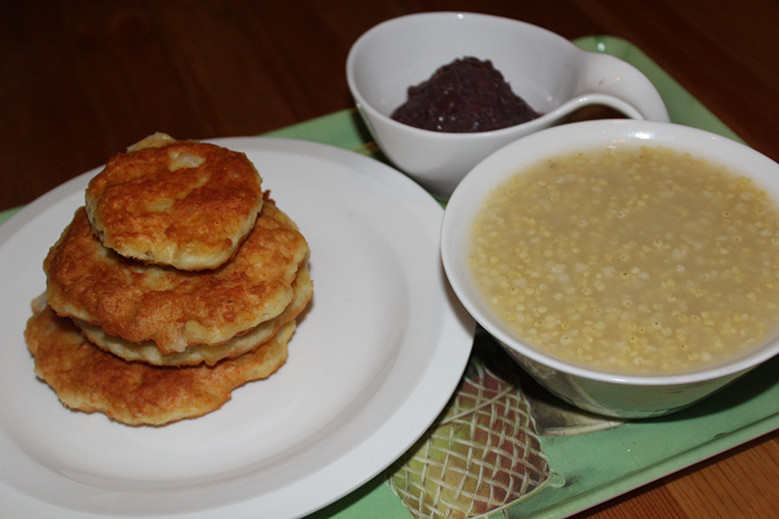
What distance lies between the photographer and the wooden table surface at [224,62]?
355 centimetres

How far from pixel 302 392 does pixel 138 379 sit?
0.48m

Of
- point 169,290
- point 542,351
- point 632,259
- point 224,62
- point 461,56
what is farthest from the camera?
point 224,62

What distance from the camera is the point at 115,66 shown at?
4.09 meters

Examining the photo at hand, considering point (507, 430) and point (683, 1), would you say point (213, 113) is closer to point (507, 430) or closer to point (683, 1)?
point (507, 430)

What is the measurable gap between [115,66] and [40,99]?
0.44 metres

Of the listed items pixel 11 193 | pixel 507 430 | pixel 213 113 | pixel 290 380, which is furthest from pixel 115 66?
pixel 507 430

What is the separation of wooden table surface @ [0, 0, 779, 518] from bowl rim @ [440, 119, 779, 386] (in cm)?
110

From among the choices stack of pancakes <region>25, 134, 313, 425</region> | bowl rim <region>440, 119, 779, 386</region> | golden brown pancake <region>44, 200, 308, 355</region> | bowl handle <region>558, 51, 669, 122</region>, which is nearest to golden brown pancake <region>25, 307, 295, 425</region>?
stack of pancakes <region>25, 134, 313, 425</region>

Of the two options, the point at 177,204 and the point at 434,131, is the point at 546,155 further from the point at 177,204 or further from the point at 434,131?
the point at 177,204

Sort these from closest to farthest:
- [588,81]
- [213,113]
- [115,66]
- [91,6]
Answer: [588,81], [213,113], [115,66], [91,6]

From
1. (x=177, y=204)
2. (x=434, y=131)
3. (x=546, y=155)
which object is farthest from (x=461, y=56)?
(x=177, y=204)

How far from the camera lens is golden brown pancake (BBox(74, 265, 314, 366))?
213 cm

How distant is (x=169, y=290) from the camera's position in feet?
6.93

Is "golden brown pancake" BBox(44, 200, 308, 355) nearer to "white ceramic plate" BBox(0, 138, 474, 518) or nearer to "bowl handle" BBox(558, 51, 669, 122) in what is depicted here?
"white ceramic plate" BBox(0, 138, 474, 518)
